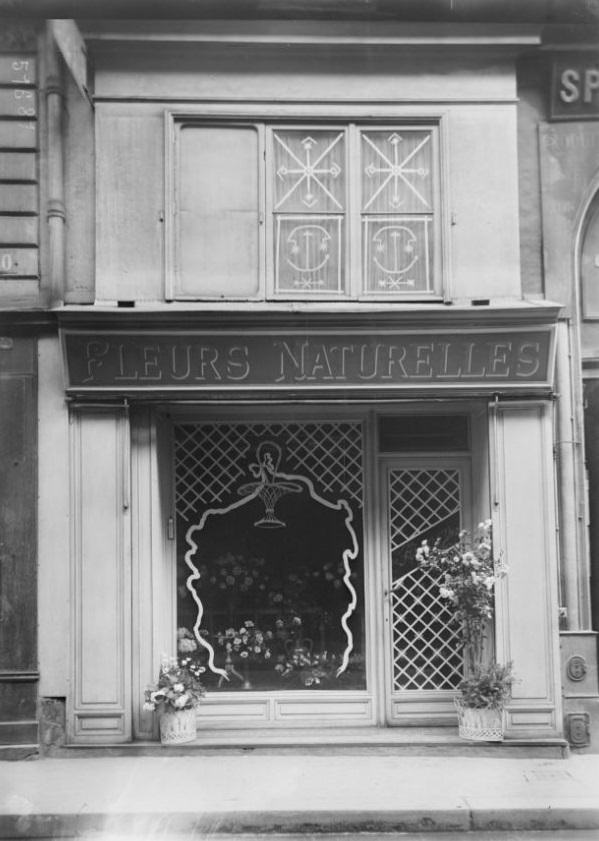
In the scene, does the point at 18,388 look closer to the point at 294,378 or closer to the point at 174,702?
the point at 294,378

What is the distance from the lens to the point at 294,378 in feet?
29.0

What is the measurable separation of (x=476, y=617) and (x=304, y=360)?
8.69 feet

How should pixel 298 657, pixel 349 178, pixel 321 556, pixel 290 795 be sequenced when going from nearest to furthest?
pixel 290 795 → pixel 349 178 → pixel 298 657 → pixel 321 556

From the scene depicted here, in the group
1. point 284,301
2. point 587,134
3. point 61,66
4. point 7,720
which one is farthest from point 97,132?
point 7,720

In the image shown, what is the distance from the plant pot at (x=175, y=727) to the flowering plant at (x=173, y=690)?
0.20ft

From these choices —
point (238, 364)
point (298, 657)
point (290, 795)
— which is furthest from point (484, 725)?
point (238, 364)

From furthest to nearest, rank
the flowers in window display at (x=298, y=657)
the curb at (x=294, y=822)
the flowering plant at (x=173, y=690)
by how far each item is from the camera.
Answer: the flowers in window display at (x=298, y=657) < the flowering plant at (x=173, y=690) < the curb at (x=294, y=822)

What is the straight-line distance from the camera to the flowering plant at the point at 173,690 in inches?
334

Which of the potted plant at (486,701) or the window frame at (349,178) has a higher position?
the window frame at (349,178)

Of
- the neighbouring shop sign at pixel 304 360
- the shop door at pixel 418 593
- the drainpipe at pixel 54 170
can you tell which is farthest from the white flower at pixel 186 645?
the drainpipe at pixel 54 170

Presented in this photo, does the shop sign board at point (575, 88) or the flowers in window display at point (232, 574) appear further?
the flowers in window display at point (232, 574)

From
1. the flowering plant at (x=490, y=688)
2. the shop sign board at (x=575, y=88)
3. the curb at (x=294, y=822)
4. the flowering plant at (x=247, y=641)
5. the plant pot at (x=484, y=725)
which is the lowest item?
the curb at (x=294, y=822)

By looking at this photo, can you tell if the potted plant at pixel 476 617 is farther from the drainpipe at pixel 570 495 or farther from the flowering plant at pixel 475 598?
the drainpipe at pixel 570 495

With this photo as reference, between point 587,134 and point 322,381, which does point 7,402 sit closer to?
point 322,381
